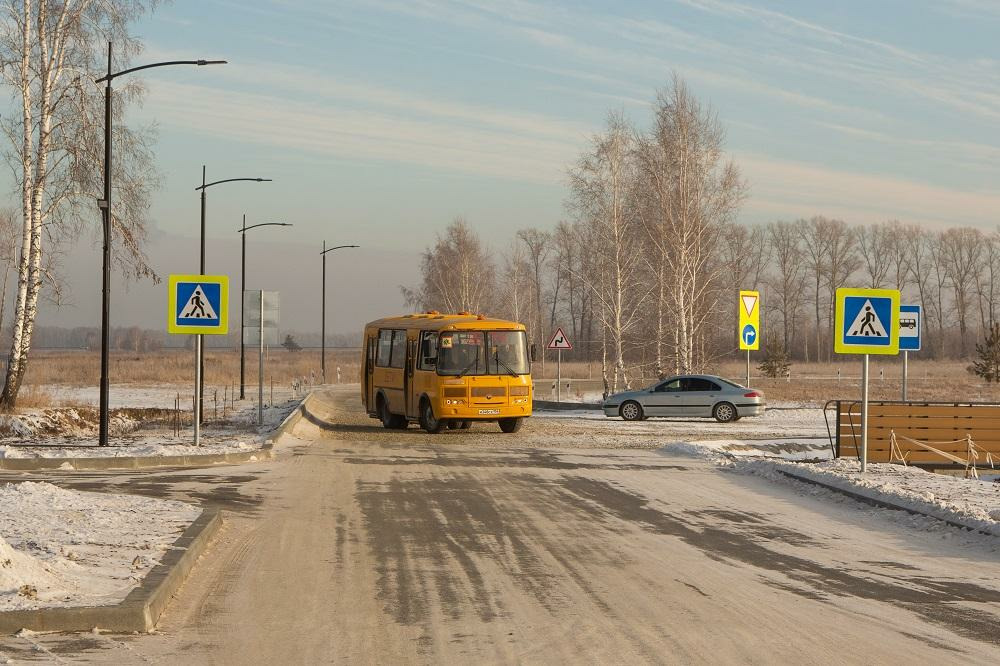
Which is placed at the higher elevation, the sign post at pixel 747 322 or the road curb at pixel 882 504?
the sign post at pixel 747 322

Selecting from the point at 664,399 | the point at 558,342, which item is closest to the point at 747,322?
the point at 664,399

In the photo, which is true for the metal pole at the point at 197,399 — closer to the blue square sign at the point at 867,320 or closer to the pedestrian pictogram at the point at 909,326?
the blue square sign at the point at 867,320

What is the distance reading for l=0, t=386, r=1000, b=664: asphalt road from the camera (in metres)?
7.71

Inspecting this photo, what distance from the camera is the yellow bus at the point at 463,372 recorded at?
29.0m

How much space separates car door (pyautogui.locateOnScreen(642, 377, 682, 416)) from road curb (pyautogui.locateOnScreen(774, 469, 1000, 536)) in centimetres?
1681

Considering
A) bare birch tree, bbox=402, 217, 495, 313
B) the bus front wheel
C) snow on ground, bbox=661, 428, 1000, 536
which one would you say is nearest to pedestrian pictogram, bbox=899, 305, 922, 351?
snow on ground, bbox=661, 428, 1000, 536

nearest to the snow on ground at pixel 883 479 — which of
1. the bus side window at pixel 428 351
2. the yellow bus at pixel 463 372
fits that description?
the yellow bus at pixel 463 372

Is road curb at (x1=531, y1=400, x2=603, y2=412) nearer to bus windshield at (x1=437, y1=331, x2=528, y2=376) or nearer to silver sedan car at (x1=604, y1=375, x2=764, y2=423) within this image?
silver sedan car at (x1=604, y1=375, x2=764, y2=423)

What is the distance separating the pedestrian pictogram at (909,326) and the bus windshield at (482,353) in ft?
28.7

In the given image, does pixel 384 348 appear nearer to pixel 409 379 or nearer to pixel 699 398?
pixel 409 379

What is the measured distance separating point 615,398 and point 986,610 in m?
28.0

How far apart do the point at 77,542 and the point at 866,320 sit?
40.8 feet

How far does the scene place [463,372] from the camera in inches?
1148

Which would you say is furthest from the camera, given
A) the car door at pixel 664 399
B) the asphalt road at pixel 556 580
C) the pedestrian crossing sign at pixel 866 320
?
the car door at pixel 664 399
